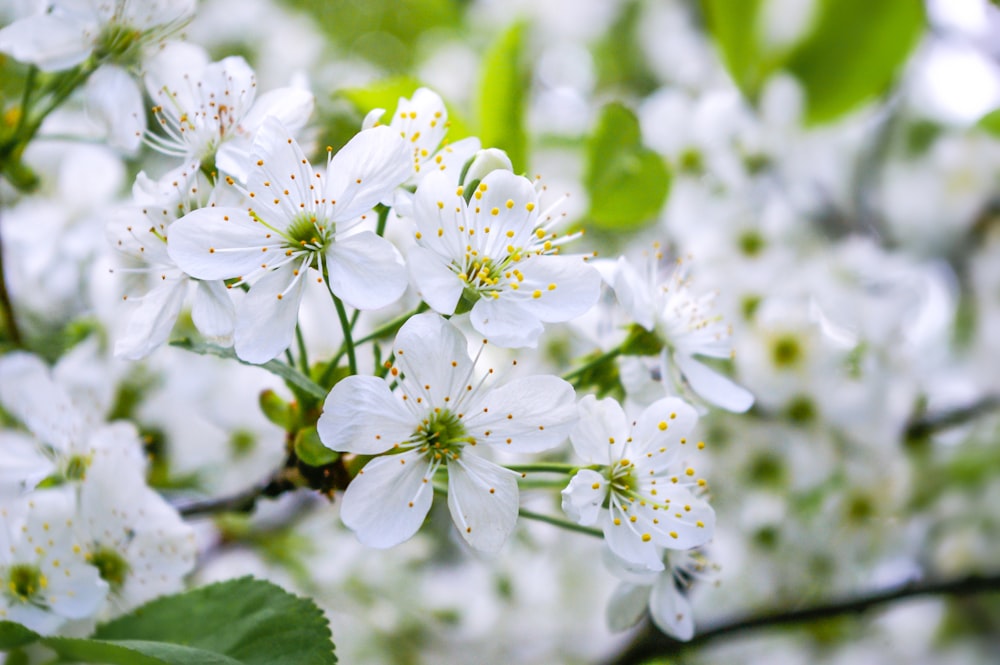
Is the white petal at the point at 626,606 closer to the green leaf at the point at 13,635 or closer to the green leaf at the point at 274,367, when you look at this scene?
the green leaf at the point at 274,367

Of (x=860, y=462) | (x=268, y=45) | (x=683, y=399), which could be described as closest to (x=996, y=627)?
(x=860, y=462)

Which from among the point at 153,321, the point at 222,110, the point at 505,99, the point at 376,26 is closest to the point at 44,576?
the point at 153,321

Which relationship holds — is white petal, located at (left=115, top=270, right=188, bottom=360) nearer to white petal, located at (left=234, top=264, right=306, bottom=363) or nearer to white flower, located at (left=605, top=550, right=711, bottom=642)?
white petal, located at (left=234, top=264, right=306, bottom=363)

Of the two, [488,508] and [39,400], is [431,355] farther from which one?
[39,400]

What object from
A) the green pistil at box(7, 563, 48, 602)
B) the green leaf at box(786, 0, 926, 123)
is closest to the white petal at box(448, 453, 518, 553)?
the green pistil at box(7, 563, 48, 602)

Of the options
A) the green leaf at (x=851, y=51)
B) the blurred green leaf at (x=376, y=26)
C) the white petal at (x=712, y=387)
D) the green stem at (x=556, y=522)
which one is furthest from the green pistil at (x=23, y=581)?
the blurred green leaf at (x=376, y=26)

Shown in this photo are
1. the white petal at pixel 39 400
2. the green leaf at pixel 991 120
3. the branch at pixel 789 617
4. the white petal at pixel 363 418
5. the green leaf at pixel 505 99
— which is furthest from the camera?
the green leaf at pixel 991 120
